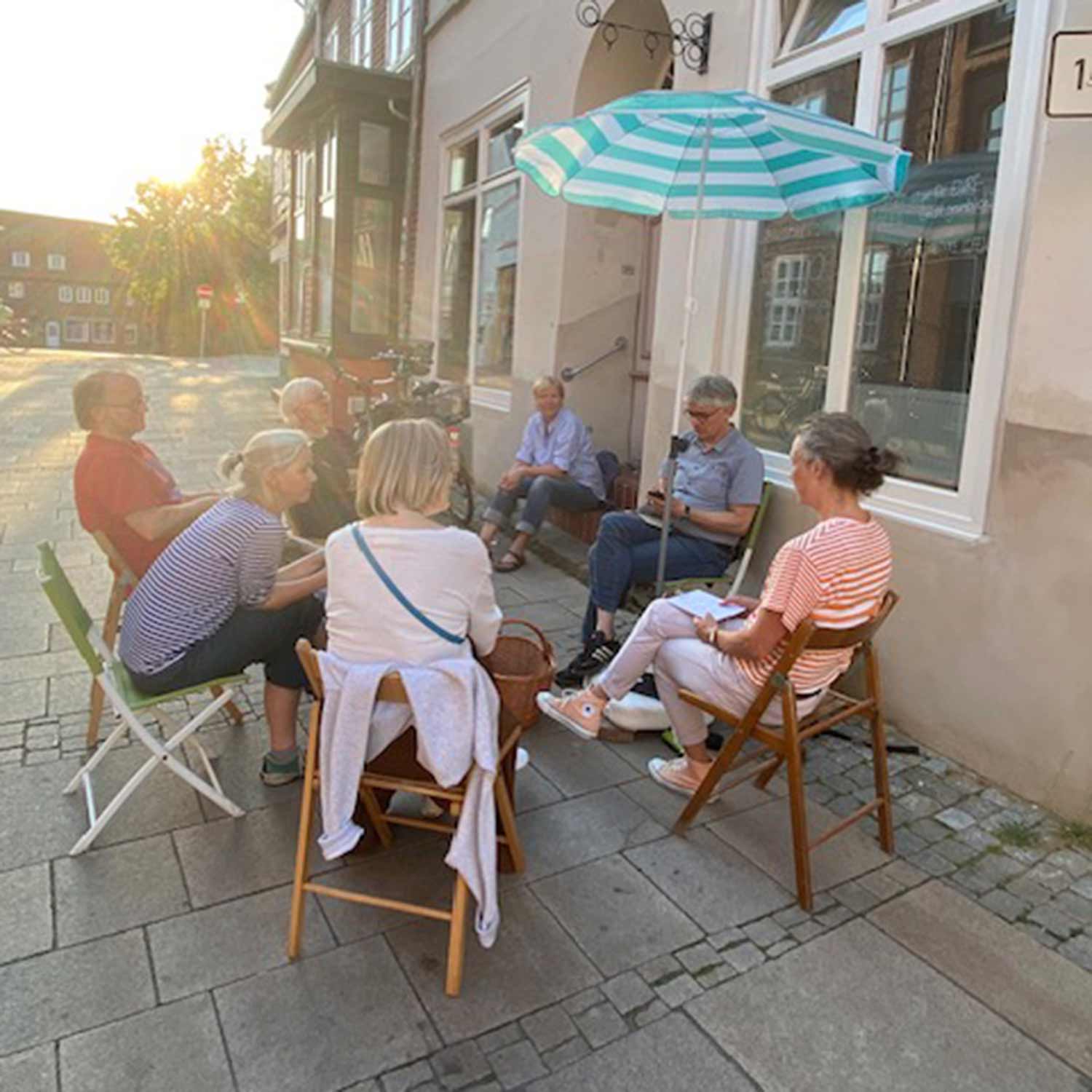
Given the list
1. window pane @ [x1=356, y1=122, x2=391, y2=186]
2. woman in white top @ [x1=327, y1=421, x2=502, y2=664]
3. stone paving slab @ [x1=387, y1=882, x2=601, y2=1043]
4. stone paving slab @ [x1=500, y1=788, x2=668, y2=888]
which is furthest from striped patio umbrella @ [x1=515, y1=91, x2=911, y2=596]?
window pane @ [x1=356, y1=122, x2=391, y2=186]

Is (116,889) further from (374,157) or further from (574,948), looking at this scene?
(374,157)

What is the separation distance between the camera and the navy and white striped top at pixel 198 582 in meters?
2.71

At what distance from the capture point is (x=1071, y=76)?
7.15 feet

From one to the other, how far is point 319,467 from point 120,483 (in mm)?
1102

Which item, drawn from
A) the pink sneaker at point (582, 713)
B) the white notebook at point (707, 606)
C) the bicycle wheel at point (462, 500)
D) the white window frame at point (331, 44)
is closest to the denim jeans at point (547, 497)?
the bicycle wheel at point (462, 500)

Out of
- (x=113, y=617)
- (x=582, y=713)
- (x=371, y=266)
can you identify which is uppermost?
(x=371, y=266)

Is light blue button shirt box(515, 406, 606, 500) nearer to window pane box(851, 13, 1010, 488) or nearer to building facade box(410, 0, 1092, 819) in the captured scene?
building facade box(410, 0, 1092, 819)

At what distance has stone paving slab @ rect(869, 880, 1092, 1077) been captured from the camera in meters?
2.10

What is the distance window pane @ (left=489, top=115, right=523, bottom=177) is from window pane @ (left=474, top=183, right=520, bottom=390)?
0.65 ft

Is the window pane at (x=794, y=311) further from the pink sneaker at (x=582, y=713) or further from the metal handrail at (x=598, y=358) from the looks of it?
the metal handrail at (x=598, y=358)

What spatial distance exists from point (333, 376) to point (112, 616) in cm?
761

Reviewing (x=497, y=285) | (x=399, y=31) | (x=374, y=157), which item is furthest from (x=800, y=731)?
(x=399, y=31)

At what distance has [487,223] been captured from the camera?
812 cm

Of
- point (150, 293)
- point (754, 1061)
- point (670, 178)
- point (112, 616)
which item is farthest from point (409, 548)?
point (150, 293)
